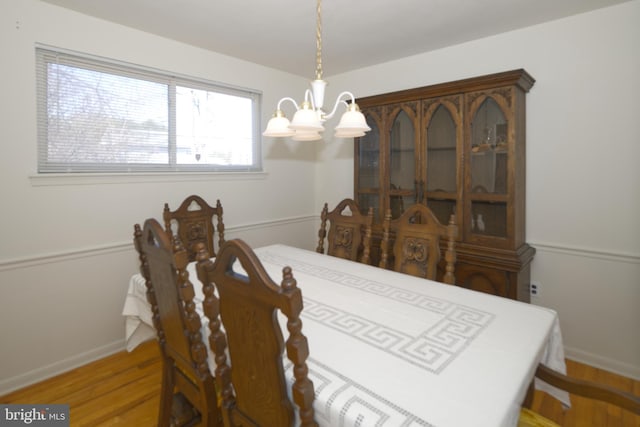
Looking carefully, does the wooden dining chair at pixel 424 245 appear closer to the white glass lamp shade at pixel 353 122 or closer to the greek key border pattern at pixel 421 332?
the greek key border pattern at pixel 421 332

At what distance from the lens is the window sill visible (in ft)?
7.08

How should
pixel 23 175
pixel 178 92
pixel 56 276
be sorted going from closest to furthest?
pixel 23 175, pixel 56 276, pixel 178 92

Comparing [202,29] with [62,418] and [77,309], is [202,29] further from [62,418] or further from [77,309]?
[62,418]

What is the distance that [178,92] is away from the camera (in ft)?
9.20

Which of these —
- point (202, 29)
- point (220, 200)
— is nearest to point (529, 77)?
point (202, 29)

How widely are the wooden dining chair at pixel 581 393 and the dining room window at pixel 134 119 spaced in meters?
2.69

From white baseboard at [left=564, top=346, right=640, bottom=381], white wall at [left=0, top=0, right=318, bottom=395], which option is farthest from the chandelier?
white baseboard at [left=564, top=346, right=640, bottom=381]

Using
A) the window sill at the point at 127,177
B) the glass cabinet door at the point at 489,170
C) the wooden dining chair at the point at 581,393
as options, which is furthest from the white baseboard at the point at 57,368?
the glass cabinet door at the point at 489,170

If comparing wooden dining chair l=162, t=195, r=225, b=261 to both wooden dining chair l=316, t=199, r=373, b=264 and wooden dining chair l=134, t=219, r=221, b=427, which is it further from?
wooden dining chair l=134, t=219, r=221, b=427

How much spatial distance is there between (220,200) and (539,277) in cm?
264

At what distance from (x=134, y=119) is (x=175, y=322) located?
6.07 ft

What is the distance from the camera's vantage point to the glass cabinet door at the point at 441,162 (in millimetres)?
2568

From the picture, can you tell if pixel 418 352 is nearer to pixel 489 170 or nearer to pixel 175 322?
pixel 175 322

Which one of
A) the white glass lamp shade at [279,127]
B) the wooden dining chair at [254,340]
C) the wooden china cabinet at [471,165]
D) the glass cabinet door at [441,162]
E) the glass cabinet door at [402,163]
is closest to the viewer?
the wooden dining chair at [254,340]
